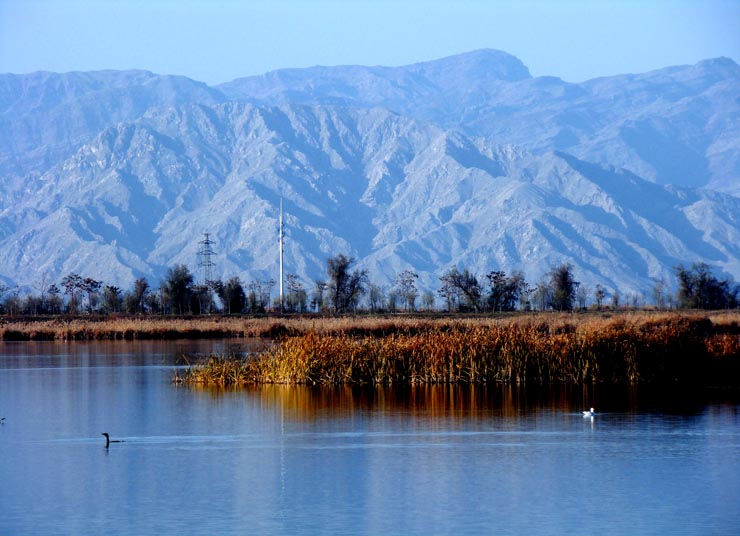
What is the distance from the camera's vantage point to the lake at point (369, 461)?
1914 centimetres

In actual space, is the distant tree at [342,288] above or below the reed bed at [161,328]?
above

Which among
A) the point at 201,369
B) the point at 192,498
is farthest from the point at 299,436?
the point at 201,369

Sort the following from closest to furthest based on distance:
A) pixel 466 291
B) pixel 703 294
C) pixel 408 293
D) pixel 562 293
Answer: pixel 703 294 → pixel 562 293 → pixel 466 291 → pixel 408 293

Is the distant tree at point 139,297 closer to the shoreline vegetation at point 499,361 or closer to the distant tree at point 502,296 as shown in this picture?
the distant tree at point 502,296

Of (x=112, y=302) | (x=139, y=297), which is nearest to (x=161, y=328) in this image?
(x=139, y=297)

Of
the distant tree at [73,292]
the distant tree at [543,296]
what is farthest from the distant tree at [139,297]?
the distant tree at [543,296]

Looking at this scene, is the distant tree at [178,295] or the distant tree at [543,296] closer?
the distant tree at [178,295]

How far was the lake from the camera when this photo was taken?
19.1 m

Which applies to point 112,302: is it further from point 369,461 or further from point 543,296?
point 369,461

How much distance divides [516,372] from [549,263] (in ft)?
509

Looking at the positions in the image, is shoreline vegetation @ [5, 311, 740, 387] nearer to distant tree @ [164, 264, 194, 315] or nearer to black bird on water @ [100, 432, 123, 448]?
black bird on water @ [100, 432, 123, 448]

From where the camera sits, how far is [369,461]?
24.0 m

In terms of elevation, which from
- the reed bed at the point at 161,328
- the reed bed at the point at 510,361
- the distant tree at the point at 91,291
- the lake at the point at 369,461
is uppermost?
the distant tree at the point at 91,291

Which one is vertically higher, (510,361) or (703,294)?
(703,294)
